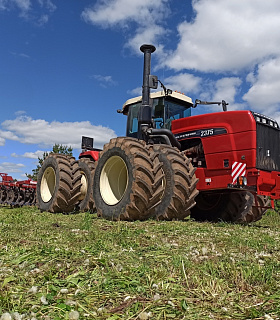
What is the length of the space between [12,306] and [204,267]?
157 cm

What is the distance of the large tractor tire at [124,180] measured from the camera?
6207 mm

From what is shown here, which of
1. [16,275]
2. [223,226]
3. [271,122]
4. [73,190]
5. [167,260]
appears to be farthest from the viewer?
[73,190]

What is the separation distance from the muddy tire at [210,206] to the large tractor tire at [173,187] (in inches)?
62.3

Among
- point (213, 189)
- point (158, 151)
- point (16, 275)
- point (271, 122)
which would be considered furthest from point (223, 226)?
point (16, 275)

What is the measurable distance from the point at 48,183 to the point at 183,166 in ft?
18.3

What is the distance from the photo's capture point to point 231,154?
23.5 feet

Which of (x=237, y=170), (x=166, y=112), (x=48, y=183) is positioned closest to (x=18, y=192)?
(x=48, y=183)

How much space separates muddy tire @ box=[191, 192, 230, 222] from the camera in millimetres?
8223

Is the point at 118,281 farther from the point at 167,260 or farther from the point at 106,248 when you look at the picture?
the point at 106,248

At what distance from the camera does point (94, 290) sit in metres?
2.46

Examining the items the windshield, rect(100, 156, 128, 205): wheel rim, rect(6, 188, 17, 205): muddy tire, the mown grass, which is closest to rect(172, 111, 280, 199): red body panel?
the windshield

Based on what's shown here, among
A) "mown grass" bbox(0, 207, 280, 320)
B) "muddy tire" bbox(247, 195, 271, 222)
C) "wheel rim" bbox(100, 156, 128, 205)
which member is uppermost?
"wheel rim" bbox(100, 156, 128, 205)

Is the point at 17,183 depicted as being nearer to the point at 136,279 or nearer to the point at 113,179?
the point at 113,179

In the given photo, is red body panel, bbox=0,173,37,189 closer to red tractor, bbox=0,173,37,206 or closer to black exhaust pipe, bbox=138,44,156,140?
red tractor, bbox=0,173,37,206
